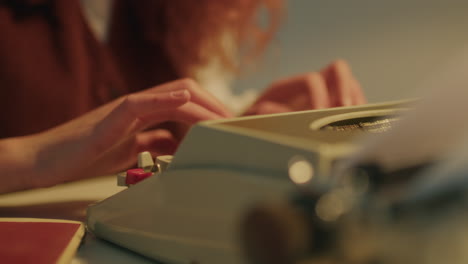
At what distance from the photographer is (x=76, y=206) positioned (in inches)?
23.4

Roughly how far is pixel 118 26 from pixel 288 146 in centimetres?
98

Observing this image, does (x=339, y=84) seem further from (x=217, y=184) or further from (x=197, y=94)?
(x=217, y=184)

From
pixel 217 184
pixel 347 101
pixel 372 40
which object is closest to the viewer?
pixel 217 184

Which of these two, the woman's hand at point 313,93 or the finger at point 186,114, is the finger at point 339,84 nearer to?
the woman's hand at point 313,93

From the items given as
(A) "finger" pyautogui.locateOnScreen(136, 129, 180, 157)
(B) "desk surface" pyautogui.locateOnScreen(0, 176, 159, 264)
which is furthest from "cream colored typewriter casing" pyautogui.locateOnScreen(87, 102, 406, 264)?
(A) "finger" pyautogui.locateOnScreen(136, 129, 180, 157)

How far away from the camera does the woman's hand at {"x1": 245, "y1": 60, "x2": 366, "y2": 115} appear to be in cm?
83

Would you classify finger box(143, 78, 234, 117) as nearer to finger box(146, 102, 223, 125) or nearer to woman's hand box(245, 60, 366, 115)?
finger box(146, 102, 223, 125)

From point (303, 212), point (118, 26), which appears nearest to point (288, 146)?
point (303, 212)

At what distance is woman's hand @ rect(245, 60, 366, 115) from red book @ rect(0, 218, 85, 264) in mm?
445

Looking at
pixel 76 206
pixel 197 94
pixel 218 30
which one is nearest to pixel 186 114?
pixel 197 94

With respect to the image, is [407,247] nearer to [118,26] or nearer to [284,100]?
[284,100]

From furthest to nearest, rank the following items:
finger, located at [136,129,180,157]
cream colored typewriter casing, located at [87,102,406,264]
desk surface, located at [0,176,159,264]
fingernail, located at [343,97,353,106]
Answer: fingernail, located at [343,97,353,106] → finger, located at [136,129,180,157] → desk surface, located at [0,176,159,264] → cream colored typewriter casing, located at [87,102,406,264]

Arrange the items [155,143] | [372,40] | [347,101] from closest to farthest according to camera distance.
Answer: [155,143] → [347,101] → [372,40]

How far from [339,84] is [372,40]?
1.46 ft
